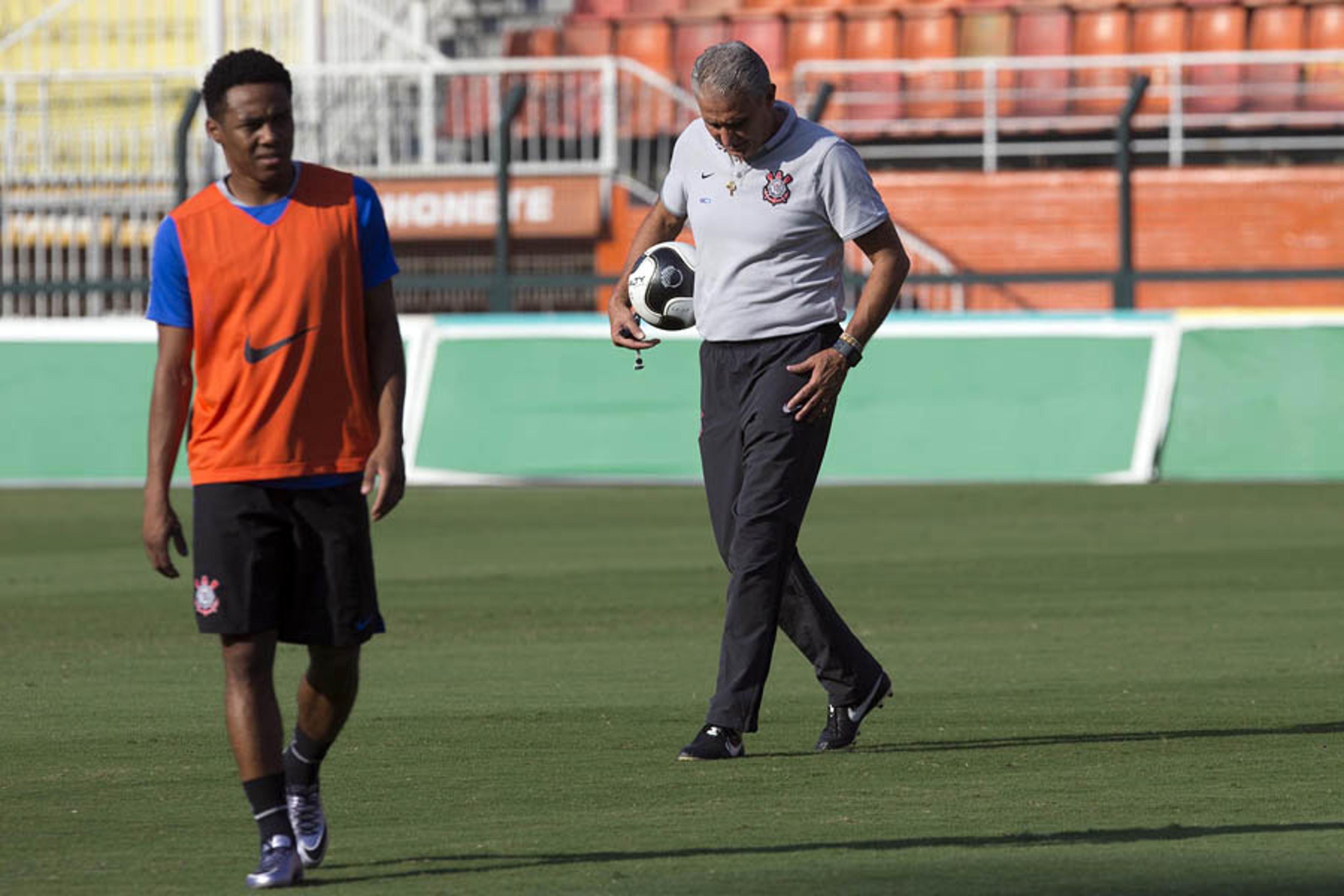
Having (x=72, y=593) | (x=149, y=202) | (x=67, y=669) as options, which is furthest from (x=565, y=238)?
(x=67, y=669)

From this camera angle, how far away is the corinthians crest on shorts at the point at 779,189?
6.79 m

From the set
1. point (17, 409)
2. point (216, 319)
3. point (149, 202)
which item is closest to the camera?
point (216, 319)

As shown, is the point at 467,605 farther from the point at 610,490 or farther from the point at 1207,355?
the point at 1207,355

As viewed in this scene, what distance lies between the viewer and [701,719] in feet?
24.8

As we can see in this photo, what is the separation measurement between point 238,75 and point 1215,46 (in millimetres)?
21286

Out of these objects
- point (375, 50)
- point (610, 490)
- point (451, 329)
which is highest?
point (375, 50)

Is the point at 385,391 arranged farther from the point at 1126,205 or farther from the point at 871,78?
the point at 871,78

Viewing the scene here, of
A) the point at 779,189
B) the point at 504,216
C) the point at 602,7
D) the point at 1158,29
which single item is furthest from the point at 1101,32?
the point at 779,189

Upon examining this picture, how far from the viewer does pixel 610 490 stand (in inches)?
663

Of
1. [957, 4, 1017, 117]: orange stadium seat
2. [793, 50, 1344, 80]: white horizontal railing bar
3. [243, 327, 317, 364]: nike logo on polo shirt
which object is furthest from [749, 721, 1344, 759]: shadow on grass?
[957, 4, 1017, 117]: orange stadium seat

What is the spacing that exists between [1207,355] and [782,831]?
11163mm

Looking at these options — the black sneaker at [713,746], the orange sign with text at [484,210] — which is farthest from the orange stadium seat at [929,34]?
the black sneaker at [713,746]

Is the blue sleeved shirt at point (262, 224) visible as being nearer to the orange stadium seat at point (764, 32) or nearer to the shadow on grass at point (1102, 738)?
the shadow on grass at point (1102, 738)

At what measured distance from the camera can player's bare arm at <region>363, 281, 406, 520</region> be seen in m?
5.21
